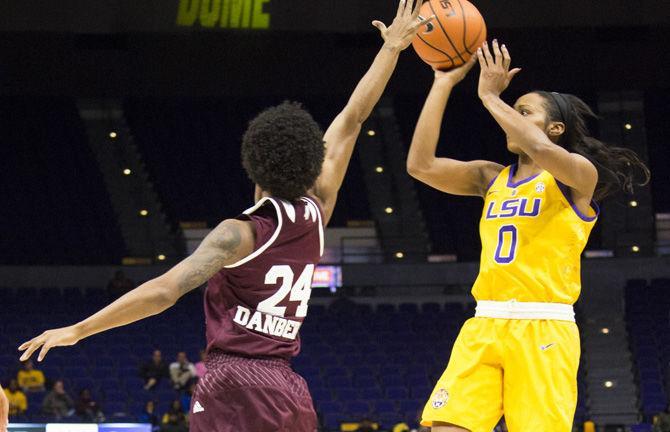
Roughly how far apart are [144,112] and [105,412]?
29.1ft

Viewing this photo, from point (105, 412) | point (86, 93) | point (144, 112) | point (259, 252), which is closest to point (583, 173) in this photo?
point (259, 252)

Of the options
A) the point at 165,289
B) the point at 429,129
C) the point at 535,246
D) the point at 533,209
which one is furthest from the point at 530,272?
the point at 165,289

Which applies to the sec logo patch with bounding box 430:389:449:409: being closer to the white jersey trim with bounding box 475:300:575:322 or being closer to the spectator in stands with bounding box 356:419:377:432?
the white jersey trim with bounding box 475:300:575:322

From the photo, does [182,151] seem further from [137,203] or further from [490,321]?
[490,321]

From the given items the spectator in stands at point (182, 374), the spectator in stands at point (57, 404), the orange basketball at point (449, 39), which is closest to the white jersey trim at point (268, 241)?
the orange basketball at point (449, 39)

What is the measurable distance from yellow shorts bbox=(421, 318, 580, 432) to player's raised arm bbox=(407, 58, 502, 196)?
0.76 m

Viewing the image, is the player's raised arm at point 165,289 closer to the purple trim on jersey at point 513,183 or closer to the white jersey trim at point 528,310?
the white jersey trim at point 528,310

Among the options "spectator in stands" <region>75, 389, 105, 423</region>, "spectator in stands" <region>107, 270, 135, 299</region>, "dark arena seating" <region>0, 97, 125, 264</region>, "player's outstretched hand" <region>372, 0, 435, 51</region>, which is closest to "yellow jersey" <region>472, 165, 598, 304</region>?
"player's outstretched hand" <region>372, 0, 435, 51</region>

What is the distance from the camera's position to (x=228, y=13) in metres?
15.7

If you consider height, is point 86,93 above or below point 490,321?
above

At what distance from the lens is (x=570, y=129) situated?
187 inches

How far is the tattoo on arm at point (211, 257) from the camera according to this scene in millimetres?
2988

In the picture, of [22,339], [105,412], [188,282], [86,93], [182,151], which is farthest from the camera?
[182,151]

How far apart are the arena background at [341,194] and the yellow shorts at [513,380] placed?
10571 mm
